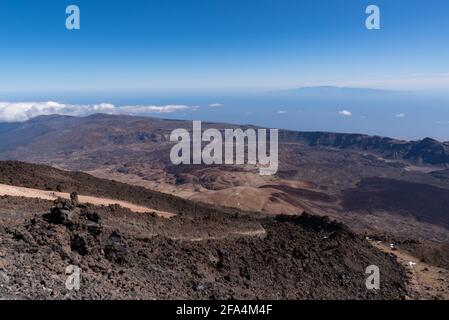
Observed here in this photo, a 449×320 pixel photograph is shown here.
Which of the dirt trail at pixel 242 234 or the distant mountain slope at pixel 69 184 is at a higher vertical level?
the distant mountain slope at pixel 69 184

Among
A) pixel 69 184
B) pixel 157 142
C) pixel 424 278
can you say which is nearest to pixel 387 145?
pixel 157 142

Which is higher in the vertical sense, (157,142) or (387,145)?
(387,145)

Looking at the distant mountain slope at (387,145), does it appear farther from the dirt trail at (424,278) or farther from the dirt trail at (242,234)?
the dirt trail at (242,234)

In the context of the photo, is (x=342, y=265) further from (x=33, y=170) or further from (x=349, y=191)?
(x=349, y=191)

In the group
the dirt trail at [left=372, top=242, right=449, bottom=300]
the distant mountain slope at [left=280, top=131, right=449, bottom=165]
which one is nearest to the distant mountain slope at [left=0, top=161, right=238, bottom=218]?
the dirt trail at [left=372, top=242, right=449, bottom=300]

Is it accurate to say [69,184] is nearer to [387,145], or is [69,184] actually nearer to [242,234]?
[242,234]

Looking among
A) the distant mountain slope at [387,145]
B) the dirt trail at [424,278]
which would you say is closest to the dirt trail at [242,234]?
the dirt trail at [424,278]

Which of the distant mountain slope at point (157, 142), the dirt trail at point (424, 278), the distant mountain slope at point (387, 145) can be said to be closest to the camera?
the dirt trail at point (424, 278)

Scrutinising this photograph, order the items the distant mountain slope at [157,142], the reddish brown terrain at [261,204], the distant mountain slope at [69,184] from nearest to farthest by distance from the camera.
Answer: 1. the reddish brown terrain at [261,204]
2. the distant mountain slope at [69,184]
3. the distant mountain slope at [157,142]
